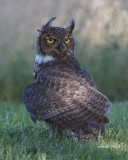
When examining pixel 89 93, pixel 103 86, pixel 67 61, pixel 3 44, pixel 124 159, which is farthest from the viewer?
pixel 3 44

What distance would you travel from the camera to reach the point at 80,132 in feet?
19.9

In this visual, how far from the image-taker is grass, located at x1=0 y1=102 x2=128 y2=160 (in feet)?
17.9

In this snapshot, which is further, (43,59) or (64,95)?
(43,59)

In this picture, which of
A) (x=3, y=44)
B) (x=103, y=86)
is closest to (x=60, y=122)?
(x=103, y=86)

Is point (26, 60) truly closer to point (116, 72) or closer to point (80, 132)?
point (116, 72)

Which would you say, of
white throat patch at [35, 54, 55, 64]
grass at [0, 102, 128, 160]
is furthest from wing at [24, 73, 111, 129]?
white throat patch at [35, 54, 55, 64]

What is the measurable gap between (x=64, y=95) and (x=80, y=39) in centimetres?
730

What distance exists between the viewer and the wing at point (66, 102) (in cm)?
572

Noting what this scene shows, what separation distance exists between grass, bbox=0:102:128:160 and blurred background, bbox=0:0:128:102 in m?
5.06

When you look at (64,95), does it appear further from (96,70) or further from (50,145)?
(96,70)

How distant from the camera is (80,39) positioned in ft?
42.9

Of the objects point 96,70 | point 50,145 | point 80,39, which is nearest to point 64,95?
point 50,145

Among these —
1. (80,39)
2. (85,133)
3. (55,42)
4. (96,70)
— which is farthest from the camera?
(80,39)

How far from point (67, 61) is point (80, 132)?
2.91ft
